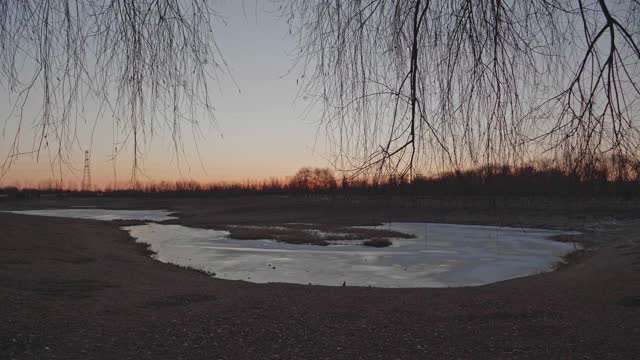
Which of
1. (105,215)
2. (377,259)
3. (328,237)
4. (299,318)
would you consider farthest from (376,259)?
(105,215)

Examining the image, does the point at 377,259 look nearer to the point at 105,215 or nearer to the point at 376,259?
the point at 376,259

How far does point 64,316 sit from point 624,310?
1304 cm

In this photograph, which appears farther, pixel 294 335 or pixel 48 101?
pixel 294 335

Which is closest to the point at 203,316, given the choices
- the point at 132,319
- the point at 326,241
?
the point at 132,319

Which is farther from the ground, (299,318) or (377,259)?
(299,318)

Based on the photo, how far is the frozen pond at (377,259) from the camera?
853 inches

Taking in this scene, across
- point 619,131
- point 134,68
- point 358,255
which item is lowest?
point 358,255

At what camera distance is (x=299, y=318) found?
37.8ft

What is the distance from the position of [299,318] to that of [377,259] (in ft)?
53.7

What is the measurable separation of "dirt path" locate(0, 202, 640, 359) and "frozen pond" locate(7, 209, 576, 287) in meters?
3.77

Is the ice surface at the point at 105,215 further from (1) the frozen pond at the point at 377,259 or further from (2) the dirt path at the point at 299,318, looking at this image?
(2) the dirt path at the point at 299,318

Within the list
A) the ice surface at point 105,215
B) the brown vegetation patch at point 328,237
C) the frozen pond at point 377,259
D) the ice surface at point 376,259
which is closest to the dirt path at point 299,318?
the ice surface at point 376,259

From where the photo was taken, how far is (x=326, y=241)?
1411 inches

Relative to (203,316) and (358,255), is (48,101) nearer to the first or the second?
(203,316)
